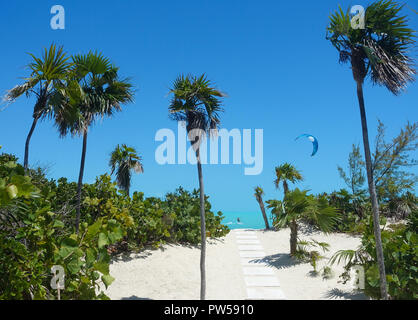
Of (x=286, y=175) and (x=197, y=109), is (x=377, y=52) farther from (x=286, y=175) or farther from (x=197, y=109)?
(x=286, y=175)

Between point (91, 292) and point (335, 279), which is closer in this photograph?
point (91, 292)

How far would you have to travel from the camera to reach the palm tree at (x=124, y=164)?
16.4 metres

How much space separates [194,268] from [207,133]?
5.83m

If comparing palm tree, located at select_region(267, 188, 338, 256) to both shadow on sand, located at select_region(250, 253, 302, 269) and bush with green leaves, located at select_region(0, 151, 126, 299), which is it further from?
bush with green leaves, located at select_region(0, 151, 126, 299)

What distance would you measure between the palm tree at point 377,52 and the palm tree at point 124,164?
37.6 ft

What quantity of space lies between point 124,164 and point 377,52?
41.7 ft

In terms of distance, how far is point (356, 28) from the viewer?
744cm

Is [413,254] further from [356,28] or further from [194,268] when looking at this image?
[194,268]

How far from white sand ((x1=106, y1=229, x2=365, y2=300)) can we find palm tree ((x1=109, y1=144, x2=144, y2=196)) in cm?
499

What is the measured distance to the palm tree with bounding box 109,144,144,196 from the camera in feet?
53.9

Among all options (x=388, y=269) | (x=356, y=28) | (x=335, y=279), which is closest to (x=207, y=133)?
(x=356, y=28)

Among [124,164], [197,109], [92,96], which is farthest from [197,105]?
[124,164]

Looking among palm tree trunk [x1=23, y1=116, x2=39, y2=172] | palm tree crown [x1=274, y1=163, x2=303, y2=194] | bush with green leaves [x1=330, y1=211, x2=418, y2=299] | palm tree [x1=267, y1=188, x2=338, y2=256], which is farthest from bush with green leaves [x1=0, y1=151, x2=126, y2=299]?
palm tree crown [x1=274, y1=163, x2=303, y2=194]

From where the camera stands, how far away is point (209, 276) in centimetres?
1119
